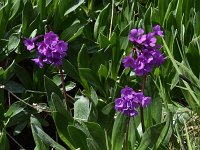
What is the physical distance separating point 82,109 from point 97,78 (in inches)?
9.6

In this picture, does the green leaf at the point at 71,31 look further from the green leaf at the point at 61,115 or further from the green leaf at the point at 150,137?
the green leaf at the point at 150,137

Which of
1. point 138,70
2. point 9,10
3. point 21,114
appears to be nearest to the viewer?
point 138,70

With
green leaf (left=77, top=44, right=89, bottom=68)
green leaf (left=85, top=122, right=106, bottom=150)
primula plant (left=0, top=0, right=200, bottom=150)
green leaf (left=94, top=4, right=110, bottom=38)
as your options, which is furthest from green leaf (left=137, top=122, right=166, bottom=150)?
green leaf (left=94, top=4, right=110, bottom=38)

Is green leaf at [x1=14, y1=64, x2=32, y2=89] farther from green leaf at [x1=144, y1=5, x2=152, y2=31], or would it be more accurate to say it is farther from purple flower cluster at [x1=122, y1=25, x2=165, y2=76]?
purple flower cluster at [x1=122, y1=25, x2=165, y2=76]

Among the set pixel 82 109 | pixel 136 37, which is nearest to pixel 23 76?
pixel 82 109

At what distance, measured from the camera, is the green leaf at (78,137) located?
1558 millimetres

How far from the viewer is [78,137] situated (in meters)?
1.59

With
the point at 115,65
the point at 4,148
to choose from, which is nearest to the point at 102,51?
the point at 115,65

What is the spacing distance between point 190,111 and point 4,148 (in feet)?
2.34

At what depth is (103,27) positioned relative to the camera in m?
2.20

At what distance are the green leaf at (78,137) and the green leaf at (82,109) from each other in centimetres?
9

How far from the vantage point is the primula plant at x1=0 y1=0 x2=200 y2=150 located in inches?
59.9

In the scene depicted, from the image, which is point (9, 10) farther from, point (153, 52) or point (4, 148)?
point (153, 52)

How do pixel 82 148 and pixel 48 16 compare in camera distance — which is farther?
pixel 48 16
